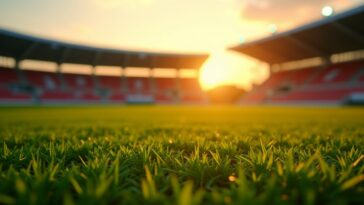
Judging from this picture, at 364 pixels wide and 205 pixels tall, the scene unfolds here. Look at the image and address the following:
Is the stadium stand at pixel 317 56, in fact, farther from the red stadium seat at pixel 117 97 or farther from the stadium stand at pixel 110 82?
the stadium stand at pixel 110 82

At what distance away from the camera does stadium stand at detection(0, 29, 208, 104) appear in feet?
101

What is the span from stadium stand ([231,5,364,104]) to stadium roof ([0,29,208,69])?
1088 cm

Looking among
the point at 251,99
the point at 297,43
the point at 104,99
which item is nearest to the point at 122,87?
the point at 104,99

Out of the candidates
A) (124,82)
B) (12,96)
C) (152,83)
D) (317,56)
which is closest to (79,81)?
(124,82)

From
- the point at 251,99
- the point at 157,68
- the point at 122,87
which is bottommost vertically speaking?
the point at 251,99

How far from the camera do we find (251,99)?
137 feet

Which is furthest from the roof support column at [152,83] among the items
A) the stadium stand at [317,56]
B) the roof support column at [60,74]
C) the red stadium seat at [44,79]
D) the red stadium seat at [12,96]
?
the red stadium seat at [12,96]

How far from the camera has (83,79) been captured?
39.0 meters

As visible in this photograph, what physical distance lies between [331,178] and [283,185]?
0.71ft

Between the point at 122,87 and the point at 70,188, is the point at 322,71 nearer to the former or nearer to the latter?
the point at 122,87

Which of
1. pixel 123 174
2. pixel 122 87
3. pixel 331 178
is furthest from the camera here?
pixel 122 87

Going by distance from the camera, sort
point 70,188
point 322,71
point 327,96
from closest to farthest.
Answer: point 70,188 → point 327,96 → point 322,71

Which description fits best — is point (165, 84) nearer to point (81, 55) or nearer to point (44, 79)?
point (81, 55)

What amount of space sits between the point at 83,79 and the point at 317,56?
37.9 m
